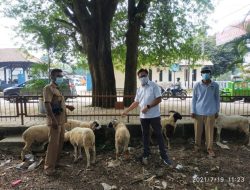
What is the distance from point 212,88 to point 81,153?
361cm

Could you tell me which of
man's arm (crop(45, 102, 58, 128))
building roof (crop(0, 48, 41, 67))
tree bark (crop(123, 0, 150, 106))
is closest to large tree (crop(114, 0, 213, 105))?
tree bark (crop(123, 0, 150, 106))

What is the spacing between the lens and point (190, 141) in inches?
340

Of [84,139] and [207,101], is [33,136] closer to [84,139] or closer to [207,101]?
[84,139]

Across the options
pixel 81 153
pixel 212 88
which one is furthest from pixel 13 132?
pixel 212 88

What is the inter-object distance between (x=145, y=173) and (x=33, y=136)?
117 inches

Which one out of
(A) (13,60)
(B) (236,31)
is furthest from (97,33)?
(A) (13,60)

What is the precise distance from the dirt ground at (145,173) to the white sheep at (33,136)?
1.44 ft

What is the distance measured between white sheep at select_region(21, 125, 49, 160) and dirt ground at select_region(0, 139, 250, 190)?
1.44 ft

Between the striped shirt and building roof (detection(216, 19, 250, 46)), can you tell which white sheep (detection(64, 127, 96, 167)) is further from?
building roof (detection(216, 19, 250, 46))

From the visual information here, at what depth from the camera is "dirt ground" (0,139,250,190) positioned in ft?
19.4

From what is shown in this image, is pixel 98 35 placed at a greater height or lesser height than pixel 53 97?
greater

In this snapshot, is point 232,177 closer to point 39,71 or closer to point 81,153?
point 81,153

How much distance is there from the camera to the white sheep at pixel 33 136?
7.35m

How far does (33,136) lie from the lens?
740 cm
